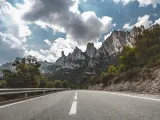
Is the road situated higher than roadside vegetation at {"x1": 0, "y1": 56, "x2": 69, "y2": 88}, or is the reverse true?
roadside vegetation at {"x1": 0, "y1": 56, "x2": 69, "y2": 88}

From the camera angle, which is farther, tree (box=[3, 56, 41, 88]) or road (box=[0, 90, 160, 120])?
A: tree (box=[3, 56, 41, 88])

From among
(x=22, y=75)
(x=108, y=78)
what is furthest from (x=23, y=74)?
(x=108, y=78)

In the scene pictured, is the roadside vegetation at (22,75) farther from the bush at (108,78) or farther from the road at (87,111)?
the road at (87,111)

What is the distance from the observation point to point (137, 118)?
378 centimetres

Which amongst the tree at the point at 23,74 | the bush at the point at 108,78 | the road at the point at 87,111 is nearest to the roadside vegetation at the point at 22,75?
the tree at the point at 23,74

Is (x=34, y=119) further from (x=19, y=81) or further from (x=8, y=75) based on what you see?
(x=8, y=75)

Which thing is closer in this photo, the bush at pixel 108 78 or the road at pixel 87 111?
the road at pixel 87 111

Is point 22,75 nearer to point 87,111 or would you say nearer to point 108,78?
point 108,78

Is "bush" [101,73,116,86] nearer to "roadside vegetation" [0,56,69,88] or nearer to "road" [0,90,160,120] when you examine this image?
"roadside vegetation" [0,56,69,88]

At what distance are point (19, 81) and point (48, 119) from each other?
1763 inches

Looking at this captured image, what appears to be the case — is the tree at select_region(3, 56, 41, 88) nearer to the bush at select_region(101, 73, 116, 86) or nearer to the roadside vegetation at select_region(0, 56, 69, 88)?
the roadside vegetation at select_region(0, 56, 69, 88)

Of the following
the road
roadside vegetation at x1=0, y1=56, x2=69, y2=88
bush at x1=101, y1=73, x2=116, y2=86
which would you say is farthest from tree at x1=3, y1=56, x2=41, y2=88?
the road

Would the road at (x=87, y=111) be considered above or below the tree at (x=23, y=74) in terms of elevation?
below

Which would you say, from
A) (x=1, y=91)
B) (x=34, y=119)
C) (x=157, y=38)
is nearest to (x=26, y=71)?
(x=157, y=38)
